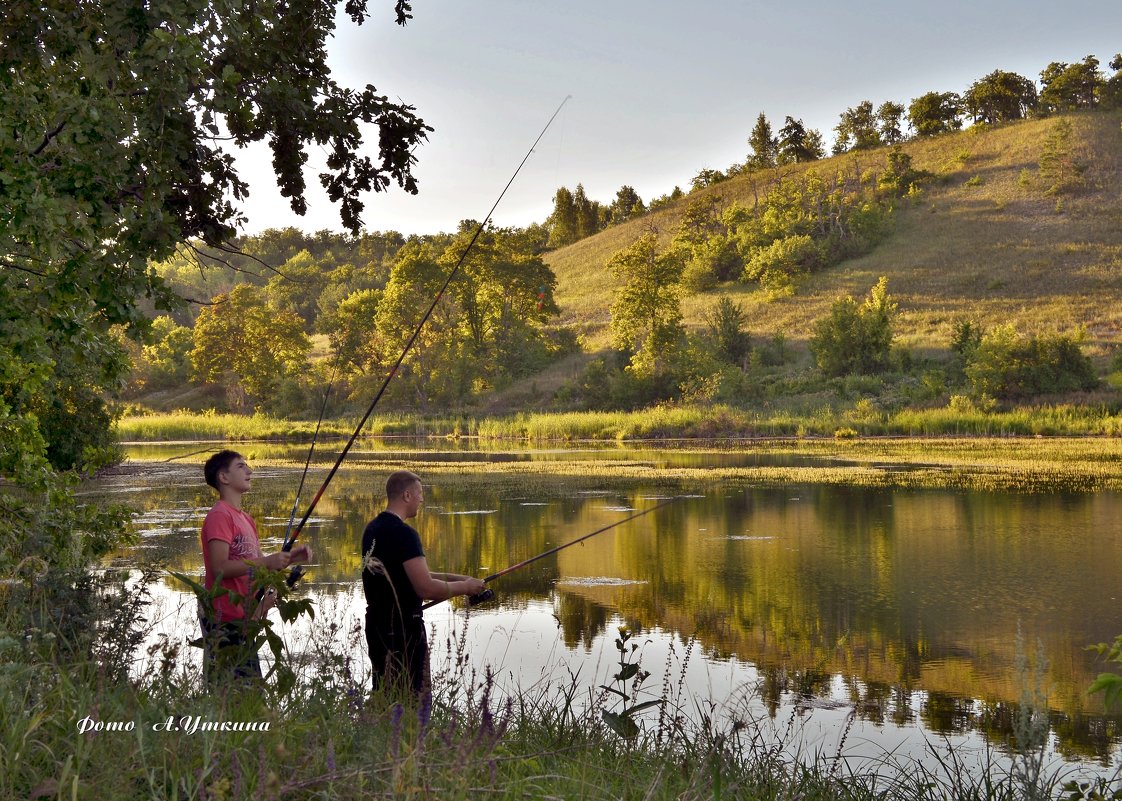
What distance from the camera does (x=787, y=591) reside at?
10.9 m

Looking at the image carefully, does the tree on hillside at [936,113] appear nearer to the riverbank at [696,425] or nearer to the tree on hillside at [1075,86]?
the tree on hillside at [1075,86]

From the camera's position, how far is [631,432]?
38031 millimetres

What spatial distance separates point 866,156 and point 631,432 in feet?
229

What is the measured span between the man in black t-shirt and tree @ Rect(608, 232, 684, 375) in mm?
42253

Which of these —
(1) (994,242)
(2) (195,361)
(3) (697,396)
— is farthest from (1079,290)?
(2) (195,361)

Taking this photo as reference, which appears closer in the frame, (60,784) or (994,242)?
(60,784)

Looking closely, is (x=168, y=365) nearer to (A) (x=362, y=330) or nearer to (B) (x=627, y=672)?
(A) (x=362, y=330)

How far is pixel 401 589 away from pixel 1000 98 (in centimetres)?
11038

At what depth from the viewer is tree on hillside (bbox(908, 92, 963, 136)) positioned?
341 ft

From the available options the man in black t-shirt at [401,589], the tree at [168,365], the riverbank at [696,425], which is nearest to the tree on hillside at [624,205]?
the tree at [168,365]

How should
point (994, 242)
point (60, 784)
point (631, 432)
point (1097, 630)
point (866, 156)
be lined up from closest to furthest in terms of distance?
1. point (60, 784)
2. point (1097, 630)
3. point (631, 432)
4. point (994, 242)
5. point (866, 156)

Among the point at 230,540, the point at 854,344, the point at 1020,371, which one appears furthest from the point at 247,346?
the point at 230,540

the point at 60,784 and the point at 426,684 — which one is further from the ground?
the point at 60,784

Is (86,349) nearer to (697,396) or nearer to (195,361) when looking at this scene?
(697,396)
